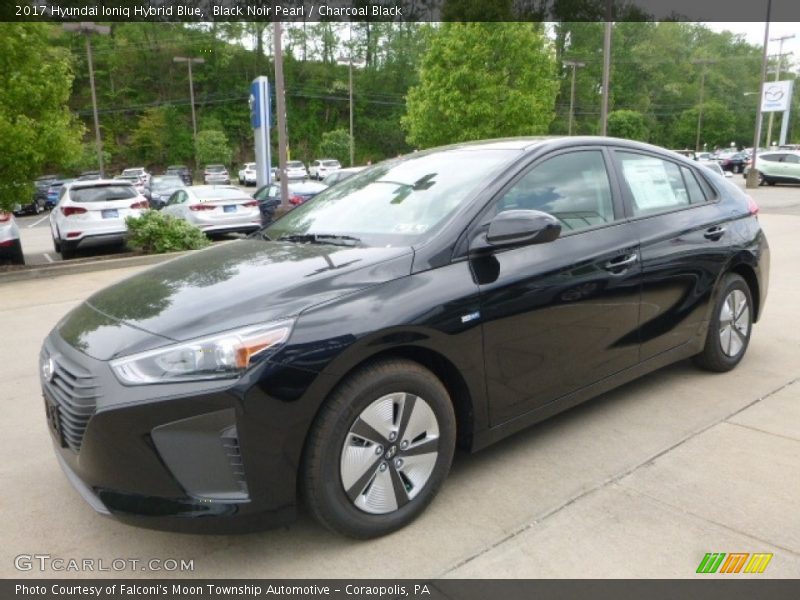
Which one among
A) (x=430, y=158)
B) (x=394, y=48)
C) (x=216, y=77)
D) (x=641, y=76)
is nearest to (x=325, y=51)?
(x=394, y=48)

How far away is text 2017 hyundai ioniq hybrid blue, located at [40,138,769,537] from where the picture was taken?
2.37m

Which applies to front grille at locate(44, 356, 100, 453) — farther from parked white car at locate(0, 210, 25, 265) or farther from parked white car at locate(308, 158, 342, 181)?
parked white car at locate(308, 158, 342, 181)

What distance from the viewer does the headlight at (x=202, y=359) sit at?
92.6 inches

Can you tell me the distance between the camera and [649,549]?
2648 millimetres

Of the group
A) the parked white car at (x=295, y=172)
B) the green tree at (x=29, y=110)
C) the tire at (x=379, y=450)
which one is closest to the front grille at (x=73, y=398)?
the tire at (x=379, y=450)

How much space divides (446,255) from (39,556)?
2.09 metres

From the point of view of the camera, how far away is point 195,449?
7.66 feet

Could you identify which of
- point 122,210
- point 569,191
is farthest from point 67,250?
point 569,191

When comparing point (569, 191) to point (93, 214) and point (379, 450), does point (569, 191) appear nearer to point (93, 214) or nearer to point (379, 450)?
point (379, 450)

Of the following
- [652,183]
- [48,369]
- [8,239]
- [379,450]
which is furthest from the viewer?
[8,239]

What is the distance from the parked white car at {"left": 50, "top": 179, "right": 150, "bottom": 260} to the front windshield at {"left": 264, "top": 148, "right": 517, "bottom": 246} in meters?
9.40

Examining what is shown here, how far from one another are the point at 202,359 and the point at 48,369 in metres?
0.90

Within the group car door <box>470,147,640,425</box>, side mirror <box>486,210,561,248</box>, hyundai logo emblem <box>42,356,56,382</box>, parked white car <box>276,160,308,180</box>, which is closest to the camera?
hyundai logo emblem <box>42,356,56,382</box>

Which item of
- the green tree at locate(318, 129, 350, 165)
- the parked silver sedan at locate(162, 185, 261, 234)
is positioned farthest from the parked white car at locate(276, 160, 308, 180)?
the parked silver sedan at locate(162, 185, 261, 234)
